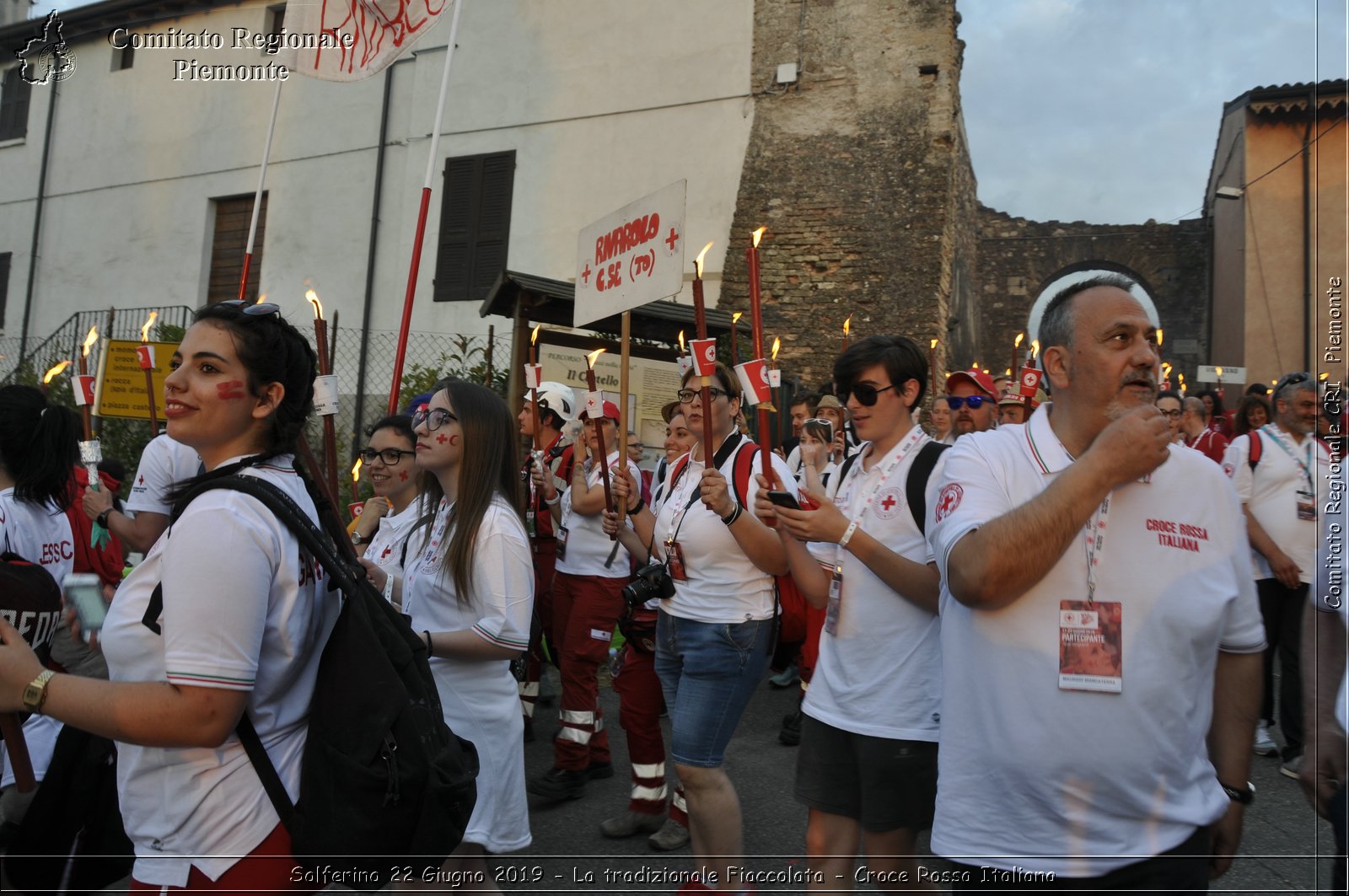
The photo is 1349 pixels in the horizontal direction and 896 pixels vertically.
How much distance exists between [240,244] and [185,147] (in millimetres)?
2710

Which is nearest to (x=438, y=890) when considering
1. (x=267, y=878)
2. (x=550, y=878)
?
(x=267, y=878)

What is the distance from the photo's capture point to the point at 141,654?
2014 millimetres

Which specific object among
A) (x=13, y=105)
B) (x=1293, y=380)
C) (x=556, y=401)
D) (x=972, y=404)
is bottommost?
(x=556, y=401)

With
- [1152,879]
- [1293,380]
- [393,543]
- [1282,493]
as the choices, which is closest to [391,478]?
[393,543]

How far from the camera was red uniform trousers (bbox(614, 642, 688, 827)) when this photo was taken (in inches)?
190

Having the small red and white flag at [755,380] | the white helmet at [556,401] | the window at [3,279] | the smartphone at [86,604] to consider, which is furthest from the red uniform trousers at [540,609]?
the window at [3,279]

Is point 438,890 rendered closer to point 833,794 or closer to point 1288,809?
point 833,794

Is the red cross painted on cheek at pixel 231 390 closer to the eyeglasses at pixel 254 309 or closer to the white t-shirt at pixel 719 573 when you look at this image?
the eyeglasses at pixel 254 309

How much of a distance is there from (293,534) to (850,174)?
13013 millimetres

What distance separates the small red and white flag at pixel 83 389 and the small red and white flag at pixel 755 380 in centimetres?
295

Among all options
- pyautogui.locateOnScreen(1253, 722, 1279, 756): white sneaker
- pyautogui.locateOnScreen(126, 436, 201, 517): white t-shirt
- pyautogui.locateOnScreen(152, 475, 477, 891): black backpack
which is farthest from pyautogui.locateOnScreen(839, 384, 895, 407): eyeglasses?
pyautogui.locateOnScreen(1253, 722, 1279, 756): white sneaker

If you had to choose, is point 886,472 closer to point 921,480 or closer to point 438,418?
point 921,480

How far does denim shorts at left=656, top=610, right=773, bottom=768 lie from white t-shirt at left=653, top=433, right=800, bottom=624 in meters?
0.05

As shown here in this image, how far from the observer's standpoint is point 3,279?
21.6 m
